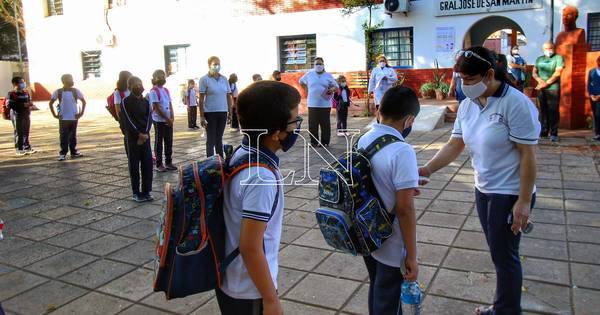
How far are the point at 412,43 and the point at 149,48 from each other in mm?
11253

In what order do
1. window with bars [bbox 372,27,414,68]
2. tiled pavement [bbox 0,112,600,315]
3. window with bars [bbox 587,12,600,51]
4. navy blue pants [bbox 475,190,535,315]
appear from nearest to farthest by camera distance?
navy blue pants [bbox 475,190,535,315], tiled pavement [bbox 0,112,600,315], window with bars [bbox 587,12,600,51], window with bars [bbox 372,27,414,68]

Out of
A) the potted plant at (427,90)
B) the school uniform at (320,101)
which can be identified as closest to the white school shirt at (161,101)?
the school uniform at (320,101)

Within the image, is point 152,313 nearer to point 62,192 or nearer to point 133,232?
point 133,232

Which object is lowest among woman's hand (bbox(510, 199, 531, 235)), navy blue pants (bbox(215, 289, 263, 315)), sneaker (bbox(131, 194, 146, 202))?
sneaker (bbox(131, 194, 146, 202))

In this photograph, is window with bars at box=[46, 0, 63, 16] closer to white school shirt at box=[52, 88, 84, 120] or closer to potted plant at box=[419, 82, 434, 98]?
white school shirt at box=[52, 88, 84, 120]

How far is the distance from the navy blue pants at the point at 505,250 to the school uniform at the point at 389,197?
68 cm

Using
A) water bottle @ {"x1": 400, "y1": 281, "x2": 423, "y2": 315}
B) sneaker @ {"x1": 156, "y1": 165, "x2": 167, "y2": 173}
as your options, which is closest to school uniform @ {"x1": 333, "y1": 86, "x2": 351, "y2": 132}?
sneaker @ {"x1": 156, "y1": 165, "x2": 167, "y2": 173}

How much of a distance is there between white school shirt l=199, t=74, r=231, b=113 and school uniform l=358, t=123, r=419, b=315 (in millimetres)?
5967

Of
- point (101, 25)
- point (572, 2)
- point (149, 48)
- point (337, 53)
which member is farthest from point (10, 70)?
point (572, 2)

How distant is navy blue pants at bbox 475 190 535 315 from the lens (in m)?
2.78

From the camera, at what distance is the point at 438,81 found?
15.7m

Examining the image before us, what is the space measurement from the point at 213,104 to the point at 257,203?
6633 millimetres

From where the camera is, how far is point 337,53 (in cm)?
1773

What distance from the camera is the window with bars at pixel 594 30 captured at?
1403 centimetres
